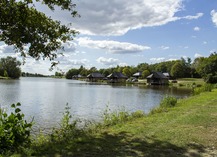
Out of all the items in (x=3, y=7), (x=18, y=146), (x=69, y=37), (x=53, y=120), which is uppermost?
(x=3, y=7)

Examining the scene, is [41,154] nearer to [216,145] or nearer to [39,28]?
[39,28]

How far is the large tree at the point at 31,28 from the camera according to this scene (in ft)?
22.0

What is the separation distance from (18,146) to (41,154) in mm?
743

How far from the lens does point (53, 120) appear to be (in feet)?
47.3

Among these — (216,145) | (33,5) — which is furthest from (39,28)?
(216,145)

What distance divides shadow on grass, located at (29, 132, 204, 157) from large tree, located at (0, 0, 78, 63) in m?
2.72

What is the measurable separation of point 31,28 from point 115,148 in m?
4.05

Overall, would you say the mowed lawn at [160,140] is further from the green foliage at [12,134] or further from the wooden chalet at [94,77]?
the wooden chalet at [94,77]

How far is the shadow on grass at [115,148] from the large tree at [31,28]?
8.92ft

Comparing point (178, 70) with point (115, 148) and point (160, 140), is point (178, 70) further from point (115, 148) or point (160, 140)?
point (115, 148)

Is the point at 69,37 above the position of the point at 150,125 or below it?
above

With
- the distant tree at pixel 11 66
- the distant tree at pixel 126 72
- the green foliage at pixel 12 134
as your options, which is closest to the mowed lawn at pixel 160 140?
the green foliage at pixel 12 134

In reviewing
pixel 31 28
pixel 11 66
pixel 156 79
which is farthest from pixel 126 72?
pixel 31 28

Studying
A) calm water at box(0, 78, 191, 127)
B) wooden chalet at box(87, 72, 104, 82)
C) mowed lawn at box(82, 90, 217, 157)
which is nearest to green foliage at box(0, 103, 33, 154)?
mowed lawn at box(82, 90, 217, 157)
